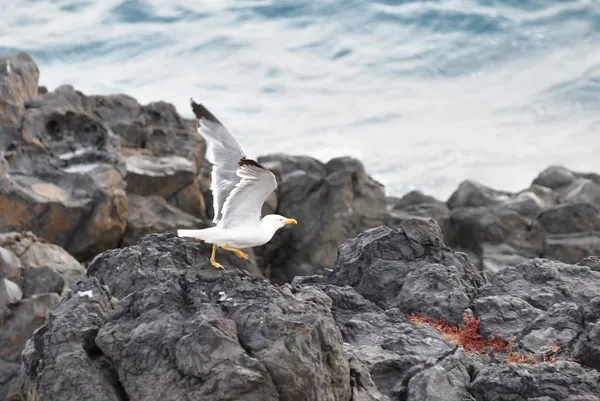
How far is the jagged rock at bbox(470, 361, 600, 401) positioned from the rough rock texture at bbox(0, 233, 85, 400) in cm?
783

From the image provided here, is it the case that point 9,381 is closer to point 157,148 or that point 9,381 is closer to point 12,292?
point 12,292

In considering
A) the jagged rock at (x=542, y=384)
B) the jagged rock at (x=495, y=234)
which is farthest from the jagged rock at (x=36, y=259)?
the jagged rock at (x=495, y=234)

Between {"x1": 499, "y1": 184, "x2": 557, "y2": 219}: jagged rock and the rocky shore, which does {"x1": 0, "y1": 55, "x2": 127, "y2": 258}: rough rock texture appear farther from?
{"x1": 499, "y1": 184, "x2": 557, "y2": 219}: jagged rock

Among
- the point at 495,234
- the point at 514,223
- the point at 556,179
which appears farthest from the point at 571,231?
the point at 556,179

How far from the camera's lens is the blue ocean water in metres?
41.0

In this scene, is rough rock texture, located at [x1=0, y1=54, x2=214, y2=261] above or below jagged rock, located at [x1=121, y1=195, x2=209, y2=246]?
above

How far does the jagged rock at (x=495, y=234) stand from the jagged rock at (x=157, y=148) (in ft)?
19.4

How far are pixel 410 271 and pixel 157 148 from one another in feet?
41.1

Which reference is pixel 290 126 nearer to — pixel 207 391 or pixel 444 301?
pixel 444 301

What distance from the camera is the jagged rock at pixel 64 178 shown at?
1942cm

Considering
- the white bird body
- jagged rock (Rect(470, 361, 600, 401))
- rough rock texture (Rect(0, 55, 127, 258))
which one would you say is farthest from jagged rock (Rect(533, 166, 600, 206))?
jagged rock (Rect(470, 361, 600, 401))

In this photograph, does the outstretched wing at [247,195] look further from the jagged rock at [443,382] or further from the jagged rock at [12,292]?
the jagged rock at [12,292]

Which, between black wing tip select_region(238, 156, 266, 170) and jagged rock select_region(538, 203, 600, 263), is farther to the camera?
jagged rock select_region(538, 203, 600, 263)

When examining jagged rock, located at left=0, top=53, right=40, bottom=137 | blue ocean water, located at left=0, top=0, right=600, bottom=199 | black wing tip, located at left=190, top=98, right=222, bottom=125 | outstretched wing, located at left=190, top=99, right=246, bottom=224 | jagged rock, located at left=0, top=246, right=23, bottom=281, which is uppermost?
black wing tip, located at left=190, top=98, right=222, bottom=125
